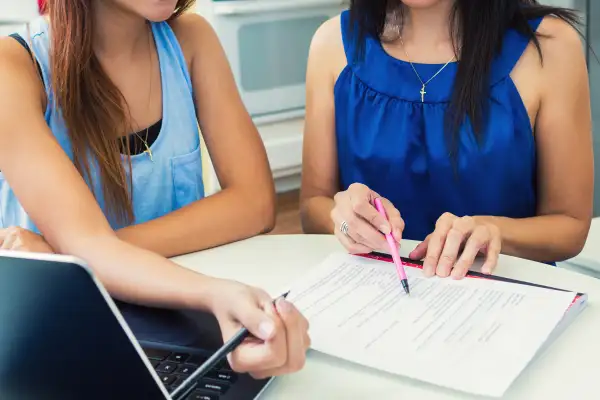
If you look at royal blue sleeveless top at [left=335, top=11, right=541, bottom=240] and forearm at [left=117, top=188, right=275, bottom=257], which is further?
royal blue sleeveless top at [left=335, top=11, right=541, bottom=240]

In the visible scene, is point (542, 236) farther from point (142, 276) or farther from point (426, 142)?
point (142, 276)

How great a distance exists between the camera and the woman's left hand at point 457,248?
0.90 m

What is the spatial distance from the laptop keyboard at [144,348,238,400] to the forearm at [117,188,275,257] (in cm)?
34

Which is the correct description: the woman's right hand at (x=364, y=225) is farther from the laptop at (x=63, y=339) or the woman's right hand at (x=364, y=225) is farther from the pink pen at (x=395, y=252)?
the laptop at (x=63, y=339)

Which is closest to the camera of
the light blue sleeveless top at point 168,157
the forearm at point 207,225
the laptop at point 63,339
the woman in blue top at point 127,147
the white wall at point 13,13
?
the laptop at point 63,339

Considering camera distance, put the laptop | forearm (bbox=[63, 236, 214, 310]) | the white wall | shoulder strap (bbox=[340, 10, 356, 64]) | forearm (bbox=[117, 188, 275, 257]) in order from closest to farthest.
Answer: the laptop, forearm (bbox=[63, 236, 214, 310]), forearm (bbox=[117, 188, 275, 257]), shoulder strap (bbox=[340, 10, 356, 64]), the white wall

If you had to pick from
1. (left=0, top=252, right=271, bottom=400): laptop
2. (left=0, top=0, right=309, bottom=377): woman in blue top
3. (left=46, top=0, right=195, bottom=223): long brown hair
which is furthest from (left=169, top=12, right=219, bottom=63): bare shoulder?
(left=0, top=252, right=271, bottom=400): laptop

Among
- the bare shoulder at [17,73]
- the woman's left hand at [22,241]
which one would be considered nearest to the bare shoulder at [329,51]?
the bare shoulder at [17,73]

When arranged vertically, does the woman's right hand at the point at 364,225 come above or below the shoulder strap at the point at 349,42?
below

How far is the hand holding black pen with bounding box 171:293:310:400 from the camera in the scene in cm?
61

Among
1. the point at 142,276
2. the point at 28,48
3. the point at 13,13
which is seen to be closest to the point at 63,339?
the point at 142,276

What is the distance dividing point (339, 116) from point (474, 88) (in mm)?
257

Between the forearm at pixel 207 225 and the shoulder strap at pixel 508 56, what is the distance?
0.44 meters

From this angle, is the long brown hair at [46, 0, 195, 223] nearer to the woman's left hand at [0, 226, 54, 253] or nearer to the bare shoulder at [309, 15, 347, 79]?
the woman's left hand at [0, 226, 54, 253]
